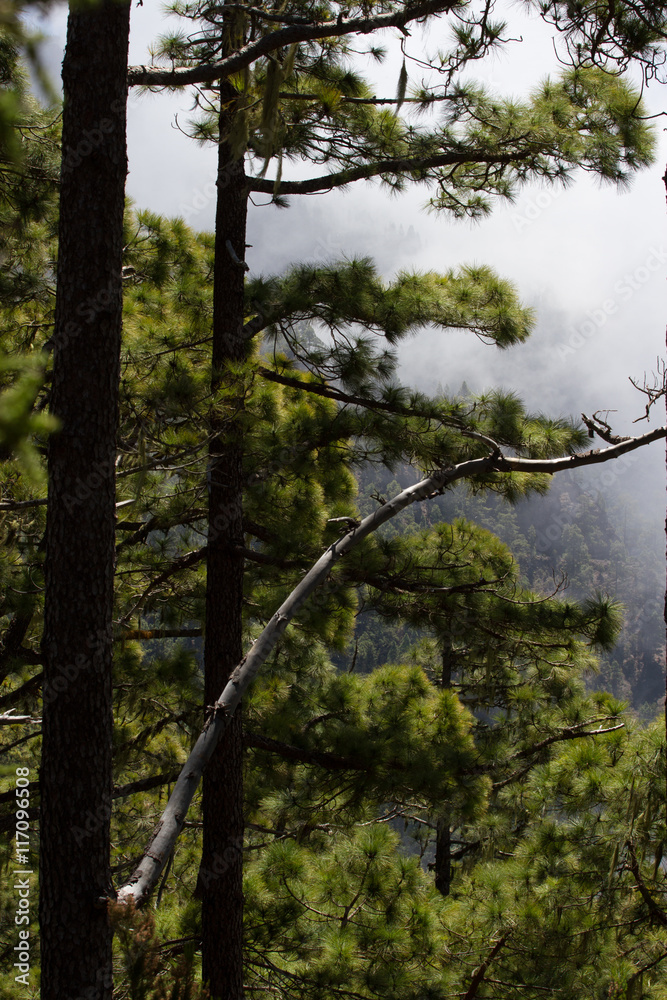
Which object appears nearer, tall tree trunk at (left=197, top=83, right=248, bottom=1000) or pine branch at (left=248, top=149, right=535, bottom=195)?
tall tree trunk at (left=197, top=83, right=248, bottom=1000)

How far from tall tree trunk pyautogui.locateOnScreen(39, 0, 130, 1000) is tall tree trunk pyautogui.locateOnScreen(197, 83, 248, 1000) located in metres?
1.13

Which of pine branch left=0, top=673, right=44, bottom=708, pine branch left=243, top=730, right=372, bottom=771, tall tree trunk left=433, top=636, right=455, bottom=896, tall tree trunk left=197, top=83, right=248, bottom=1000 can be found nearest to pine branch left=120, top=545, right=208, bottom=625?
tall tree trunk left=197, top=83, right=248, bottom=1000

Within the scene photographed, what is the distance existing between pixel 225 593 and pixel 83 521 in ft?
6.08

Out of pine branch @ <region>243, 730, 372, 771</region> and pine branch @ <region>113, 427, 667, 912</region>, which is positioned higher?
→ pine branch @ <region>113, 427, 667, 912</region>

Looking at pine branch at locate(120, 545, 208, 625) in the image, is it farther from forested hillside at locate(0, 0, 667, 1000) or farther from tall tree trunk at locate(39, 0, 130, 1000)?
tall tree trunk at locate(39, 0, 130, 1000)

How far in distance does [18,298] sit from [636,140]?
398 cm

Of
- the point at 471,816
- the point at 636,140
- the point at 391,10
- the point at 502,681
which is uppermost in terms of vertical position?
the point at 391,10

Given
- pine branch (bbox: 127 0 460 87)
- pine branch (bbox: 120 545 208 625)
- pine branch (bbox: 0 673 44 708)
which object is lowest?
pine branch (bbox: 0 673 44 708)

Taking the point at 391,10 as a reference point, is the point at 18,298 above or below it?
below

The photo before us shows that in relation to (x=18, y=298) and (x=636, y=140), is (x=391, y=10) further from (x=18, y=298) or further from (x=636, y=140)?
(x=18, y=298)

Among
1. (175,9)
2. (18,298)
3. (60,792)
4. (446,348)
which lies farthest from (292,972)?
(446,348)

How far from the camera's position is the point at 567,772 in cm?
439

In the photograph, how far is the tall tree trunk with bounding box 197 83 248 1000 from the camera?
11.8 feet

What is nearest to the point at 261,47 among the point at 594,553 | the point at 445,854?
the point at 445,854
